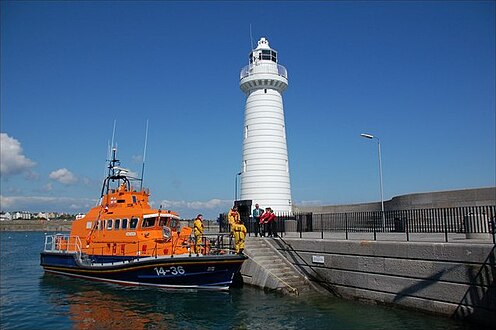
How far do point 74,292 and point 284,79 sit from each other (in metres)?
16.8

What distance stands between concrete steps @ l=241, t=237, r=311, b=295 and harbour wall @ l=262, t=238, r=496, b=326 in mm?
490

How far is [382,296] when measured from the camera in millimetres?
12383

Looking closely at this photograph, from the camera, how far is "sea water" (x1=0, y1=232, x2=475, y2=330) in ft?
36.1

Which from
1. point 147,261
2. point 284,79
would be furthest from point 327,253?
point 284,79

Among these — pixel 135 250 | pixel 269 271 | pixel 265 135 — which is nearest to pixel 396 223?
pixel 269 271

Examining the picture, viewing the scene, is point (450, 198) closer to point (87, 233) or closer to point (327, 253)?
point (327, 253)

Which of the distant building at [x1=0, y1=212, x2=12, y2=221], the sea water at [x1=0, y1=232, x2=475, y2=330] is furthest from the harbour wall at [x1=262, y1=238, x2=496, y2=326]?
the distant building at [x1=0, y1=212, x2=12, y2=221]

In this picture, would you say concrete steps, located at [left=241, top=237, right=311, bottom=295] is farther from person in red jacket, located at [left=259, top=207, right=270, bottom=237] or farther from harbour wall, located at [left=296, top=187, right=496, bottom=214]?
harbour wall, located at [left=296, top=187, right=496, bottom=214]

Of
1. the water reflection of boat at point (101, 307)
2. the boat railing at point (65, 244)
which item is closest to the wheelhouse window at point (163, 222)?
the water reflection of boat at point (101, 307)

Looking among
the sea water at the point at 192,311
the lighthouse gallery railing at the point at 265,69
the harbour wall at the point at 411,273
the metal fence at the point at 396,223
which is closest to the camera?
the harbour wall at the point at 411,273

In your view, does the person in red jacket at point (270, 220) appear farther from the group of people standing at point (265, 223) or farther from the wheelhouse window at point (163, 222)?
the wheelhouse window at point (163, 222)

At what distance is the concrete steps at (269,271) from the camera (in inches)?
580

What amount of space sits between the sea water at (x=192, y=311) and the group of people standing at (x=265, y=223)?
317 centimetres

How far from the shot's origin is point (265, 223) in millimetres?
19109
